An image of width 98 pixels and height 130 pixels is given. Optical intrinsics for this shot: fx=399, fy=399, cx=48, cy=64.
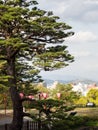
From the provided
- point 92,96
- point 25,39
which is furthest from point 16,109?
point 92,96

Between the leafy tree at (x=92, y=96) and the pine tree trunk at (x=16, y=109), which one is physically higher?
the leafy tree at (x=92, y=96)

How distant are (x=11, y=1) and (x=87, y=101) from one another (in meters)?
31.3

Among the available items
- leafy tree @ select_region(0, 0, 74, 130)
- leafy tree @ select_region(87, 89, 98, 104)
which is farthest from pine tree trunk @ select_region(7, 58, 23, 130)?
leafy tree @ select_region(87, 89, 98, 104)

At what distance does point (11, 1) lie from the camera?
18391mm

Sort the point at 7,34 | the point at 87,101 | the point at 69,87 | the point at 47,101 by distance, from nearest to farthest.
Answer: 1. the point at 47,101
2. the point at 7,34
3. the point at 87,101
4. the point at 69,87

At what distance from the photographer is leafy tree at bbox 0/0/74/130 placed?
58.2 ft

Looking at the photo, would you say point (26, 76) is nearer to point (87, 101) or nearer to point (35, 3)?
point (35, 3)

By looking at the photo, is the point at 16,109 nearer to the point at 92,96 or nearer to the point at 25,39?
the point at 25,39

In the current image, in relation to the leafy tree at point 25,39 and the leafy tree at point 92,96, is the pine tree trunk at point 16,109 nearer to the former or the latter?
the leafy tree at point 25,39

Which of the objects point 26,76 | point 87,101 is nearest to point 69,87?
point 87,101

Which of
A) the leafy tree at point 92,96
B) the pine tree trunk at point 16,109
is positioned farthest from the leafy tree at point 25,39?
the leafy tree at point 92,96

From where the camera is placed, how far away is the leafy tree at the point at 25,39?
58.2 ft

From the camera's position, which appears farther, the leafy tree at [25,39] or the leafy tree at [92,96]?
the leafy tree at [92,96]

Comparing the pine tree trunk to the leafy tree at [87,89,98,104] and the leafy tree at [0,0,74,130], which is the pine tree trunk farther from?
the leafy tree at [87,89,98,104]
